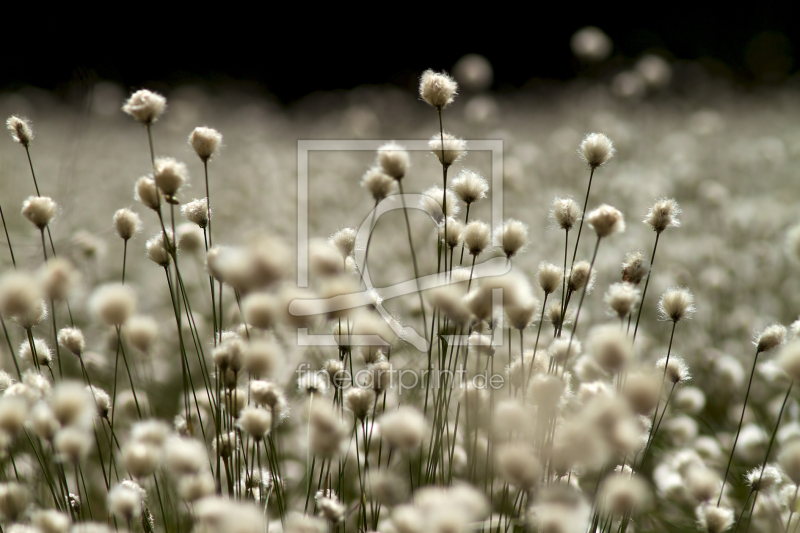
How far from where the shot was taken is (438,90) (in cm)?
114

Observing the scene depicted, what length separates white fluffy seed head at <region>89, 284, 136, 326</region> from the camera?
83cm

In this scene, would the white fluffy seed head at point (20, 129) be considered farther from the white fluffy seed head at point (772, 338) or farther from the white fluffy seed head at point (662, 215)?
the white fluffy seed head at point (772, 338)

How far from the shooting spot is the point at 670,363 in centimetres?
110

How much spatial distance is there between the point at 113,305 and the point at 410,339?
779 mm

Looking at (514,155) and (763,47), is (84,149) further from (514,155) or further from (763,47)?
(763,47)

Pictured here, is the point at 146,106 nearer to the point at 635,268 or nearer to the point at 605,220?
the point at 605,220

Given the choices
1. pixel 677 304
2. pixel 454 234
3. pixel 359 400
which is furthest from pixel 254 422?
pixel 677 304

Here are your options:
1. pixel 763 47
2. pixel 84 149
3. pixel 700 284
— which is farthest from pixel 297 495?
pixel 763 47

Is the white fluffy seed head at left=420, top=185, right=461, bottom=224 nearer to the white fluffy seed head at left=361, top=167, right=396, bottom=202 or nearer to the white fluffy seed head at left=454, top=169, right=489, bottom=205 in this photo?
the white fluffy seed head at left=454, top=169, right=489, bottom=205

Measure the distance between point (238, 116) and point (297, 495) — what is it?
6.51 m

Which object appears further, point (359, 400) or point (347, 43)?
point (347, 43)

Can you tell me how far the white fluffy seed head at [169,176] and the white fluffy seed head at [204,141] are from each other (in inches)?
Answer: 4.2

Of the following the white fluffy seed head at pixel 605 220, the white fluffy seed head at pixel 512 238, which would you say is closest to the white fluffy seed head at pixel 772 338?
the white fluffy seed head at pixel 605 220

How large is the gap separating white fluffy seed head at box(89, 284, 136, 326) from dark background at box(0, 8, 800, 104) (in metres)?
8.58
